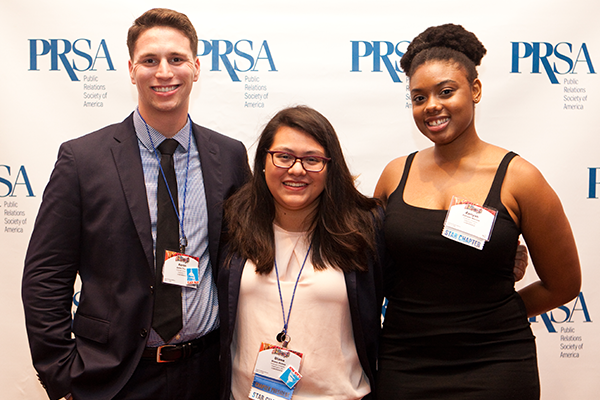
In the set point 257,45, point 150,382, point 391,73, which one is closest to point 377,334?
point 150,382

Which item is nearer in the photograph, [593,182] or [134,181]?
[134,181]

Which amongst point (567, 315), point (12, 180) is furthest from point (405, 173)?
point (12, 180)

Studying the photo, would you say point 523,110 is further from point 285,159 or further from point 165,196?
point 165,196

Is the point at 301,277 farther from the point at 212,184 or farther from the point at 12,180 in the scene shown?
the point at 12,180

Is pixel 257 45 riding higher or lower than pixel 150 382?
higher

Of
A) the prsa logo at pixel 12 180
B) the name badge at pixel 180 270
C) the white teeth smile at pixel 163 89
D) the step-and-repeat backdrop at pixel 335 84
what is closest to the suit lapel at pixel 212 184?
the name badge at pixel 180 270

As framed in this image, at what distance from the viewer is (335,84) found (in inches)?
107

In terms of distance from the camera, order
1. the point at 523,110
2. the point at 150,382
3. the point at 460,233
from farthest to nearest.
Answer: the point at 523,110, the point at 150,382, the point at 460,233

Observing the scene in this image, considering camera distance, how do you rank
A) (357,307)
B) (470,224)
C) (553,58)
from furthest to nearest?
(553,58)
(357,307)
(470,224)

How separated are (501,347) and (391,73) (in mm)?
1699

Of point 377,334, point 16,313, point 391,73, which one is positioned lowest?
point 16,313

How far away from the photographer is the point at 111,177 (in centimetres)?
164

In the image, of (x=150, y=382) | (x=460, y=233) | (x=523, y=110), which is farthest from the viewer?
(x=523, y=110)

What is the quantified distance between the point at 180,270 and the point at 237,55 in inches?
60.3
